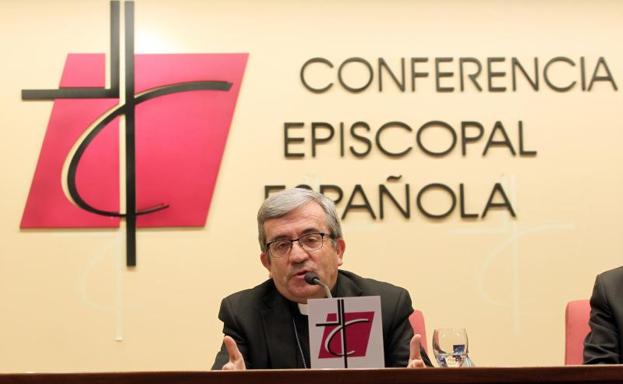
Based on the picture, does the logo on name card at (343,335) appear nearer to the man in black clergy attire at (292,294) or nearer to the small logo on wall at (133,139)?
the man in black clergy attire at (292,294)

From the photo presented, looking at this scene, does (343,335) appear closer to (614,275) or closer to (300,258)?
(300,258)

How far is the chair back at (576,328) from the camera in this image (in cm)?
304

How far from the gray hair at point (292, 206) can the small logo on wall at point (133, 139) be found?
1.20 m

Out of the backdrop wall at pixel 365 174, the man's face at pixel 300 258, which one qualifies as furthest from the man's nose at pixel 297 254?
the backdrop wall at pixel 365 174

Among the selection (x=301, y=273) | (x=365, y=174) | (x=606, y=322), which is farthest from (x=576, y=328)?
(x=365, y=174)

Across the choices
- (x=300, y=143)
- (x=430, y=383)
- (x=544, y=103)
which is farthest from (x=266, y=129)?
(x=430, y=383)

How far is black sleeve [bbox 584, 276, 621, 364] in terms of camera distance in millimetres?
2795

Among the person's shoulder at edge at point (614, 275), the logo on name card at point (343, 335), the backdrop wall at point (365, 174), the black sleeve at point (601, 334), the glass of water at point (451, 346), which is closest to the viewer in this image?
the logo on name card at point (343, 335)

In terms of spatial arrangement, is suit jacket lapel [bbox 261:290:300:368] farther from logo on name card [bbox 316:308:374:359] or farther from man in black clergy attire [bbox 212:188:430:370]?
logo on name card [bbox 316:308:374:359]

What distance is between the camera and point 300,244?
2904 millimetres

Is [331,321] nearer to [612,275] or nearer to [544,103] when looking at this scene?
[612,275]

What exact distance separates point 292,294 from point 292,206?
29 cm

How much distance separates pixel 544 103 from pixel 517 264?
781 mm

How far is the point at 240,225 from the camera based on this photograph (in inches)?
162
